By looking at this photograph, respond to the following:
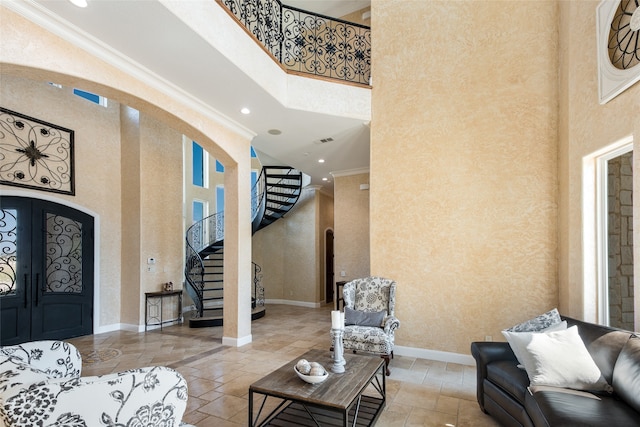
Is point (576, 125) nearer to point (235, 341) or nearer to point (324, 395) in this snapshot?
point (324, 395)

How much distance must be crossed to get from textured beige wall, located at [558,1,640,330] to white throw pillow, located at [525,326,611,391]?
1303mm

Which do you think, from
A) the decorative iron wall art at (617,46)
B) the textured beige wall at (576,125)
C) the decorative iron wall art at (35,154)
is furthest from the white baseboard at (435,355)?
the decorative iron wall art at (35,154)

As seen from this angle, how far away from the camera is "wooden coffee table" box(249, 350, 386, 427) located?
2.23 meters

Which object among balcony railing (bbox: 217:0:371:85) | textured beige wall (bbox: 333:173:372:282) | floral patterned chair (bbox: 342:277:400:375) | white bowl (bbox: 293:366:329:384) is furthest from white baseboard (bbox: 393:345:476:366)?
balcony railing (bbox: 217:0:371:85)

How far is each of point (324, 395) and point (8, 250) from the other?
17.9 ft

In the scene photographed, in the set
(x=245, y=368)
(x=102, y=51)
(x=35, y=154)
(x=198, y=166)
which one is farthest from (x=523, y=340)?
(x=198, y=166)

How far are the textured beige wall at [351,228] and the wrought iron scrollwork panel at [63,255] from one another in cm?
507

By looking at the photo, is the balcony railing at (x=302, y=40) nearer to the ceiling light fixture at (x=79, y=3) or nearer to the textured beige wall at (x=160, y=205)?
the ceiling light fixture at (x=79, y=3)

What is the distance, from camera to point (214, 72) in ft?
11.7

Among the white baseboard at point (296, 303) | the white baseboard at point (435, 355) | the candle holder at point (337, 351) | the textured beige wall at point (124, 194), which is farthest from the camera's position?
the white baseboard at point (296, 303)

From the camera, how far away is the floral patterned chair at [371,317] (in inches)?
154

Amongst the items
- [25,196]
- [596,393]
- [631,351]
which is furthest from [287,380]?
[25,196]

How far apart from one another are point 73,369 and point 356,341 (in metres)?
2.82

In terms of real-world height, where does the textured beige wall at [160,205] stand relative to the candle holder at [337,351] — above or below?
above
